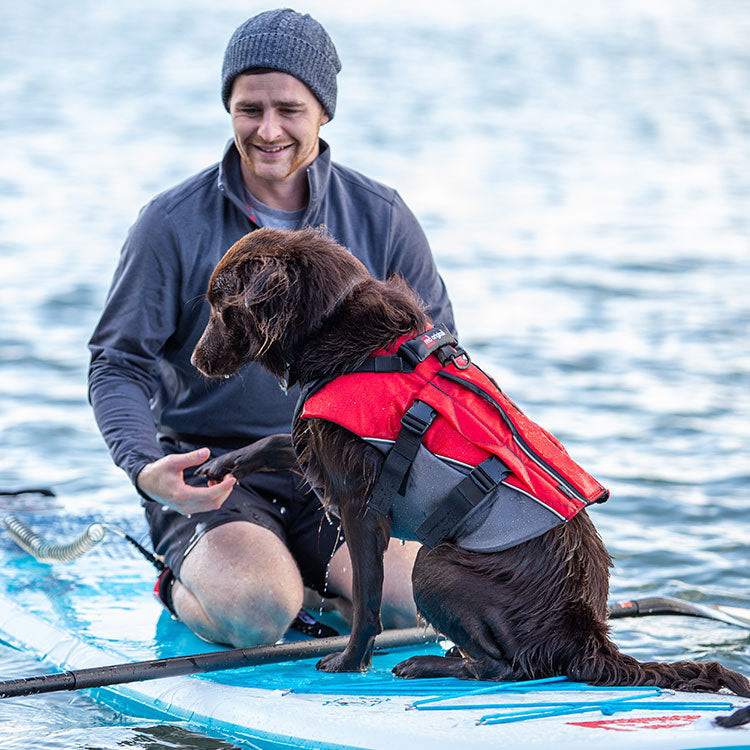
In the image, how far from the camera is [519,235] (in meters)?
12.5

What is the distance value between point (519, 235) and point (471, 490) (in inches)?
389

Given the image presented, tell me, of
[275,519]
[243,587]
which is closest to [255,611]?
[243,587]

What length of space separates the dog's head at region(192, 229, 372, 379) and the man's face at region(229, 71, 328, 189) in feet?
2.04

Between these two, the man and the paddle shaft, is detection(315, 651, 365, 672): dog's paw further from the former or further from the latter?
the man

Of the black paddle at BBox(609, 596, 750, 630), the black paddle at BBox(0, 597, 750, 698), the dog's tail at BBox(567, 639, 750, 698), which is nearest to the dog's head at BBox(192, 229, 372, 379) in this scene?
the black paddle at BBox(0, 597, 750, 698)

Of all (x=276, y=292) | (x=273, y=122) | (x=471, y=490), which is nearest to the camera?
(x=471, y=490)

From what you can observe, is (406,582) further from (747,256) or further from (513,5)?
(513,5)

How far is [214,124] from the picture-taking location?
18531 mm

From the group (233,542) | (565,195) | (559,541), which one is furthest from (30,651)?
(565,195)

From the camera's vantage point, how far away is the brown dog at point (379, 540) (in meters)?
2.85

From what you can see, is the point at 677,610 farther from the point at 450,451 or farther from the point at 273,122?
the point at 273,122

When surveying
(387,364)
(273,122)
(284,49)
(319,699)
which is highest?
(284,49)

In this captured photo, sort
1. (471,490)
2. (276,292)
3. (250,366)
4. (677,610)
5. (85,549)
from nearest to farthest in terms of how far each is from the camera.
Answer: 1. (471,490)
2. (276,292)
3. (250,366)
4. (677,610)
5. (85,549)

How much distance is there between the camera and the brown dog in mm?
2852
